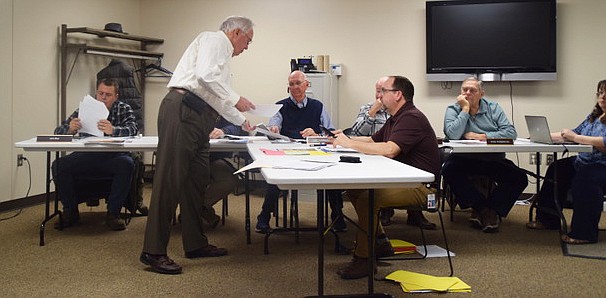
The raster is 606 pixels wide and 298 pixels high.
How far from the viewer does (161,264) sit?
315 cm

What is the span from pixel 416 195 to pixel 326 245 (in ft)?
3.44

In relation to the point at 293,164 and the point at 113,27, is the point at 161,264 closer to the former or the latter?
the point at 293,164

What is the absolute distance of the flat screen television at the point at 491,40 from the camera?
18.5 ft

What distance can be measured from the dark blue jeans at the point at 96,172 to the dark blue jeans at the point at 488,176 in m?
2.42

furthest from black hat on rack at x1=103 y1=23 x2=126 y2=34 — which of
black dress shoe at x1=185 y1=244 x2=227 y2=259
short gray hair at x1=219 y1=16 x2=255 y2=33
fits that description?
black dress shoe at x1=185 y1=244 x2=227 y2=259

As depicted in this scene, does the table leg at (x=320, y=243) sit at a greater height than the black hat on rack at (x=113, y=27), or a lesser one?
lesser

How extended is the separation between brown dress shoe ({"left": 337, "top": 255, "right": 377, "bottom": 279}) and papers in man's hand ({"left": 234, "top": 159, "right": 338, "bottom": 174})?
2.18 ft

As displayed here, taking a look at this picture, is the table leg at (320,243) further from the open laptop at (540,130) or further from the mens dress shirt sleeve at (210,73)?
the open laptop at (540,130)

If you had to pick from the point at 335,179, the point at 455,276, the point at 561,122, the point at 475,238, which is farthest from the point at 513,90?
the point at 335,179

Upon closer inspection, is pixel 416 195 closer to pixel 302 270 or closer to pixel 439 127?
pixel 302 270

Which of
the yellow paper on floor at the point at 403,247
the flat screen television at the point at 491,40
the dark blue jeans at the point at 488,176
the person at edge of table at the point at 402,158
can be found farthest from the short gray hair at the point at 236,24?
the flat screen television at the point at 491,40

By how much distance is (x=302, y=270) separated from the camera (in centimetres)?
322

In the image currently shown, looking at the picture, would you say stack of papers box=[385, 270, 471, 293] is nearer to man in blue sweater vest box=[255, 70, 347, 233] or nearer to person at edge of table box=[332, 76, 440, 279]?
person at edge of table box=[332, 76, 440, 279]

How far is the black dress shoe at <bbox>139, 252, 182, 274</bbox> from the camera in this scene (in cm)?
313
